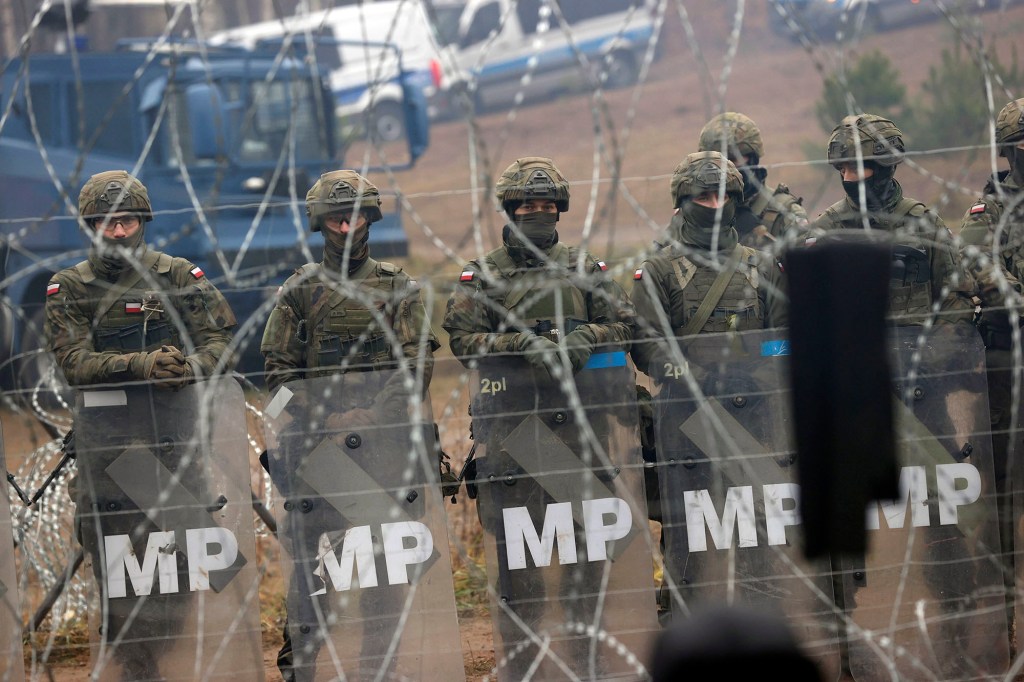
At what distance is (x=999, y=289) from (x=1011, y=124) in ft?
3.67

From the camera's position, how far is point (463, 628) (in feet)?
20.5

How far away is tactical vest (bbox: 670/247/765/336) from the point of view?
5305mm

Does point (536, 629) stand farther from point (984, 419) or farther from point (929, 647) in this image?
point (984, 419)

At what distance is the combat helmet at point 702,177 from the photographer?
17.7 feet

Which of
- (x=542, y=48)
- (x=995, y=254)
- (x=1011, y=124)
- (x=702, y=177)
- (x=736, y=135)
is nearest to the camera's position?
(x=995, y=254)

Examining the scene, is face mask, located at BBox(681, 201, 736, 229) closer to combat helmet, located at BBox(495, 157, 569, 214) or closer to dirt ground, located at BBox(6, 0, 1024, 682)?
combat helmet, located at BBox(495, 157, 569, 214)

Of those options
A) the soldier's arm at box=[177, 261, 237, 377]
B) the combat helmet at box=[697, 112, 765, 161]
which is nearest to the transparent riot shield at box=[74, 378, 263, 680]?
the soldier's arm at box=[177, 261, 237, 377]

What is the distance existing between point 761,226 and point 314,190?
80.5 inches

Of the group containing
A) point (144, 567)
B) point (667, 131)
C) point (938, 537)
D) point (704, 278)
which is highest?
point (667, 131)

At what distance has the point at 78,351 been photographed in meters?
5.00

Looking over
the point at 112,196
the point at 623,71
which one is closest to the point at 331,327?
the point at 112,196

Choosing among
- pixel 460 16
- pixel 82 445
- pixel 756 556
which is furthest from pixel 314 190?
pixel 460 16

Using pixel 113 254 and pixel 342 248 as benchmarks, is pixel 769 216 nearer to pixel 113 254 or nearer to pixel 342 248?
pixel 342 248

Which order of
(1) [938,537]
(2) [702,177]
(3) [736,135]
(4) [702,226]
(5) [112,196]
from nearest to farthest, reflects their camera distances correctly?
(1) [938,537], (5) [112,196], (2) [702,177], (4) [702,226], (3) [736,135]
